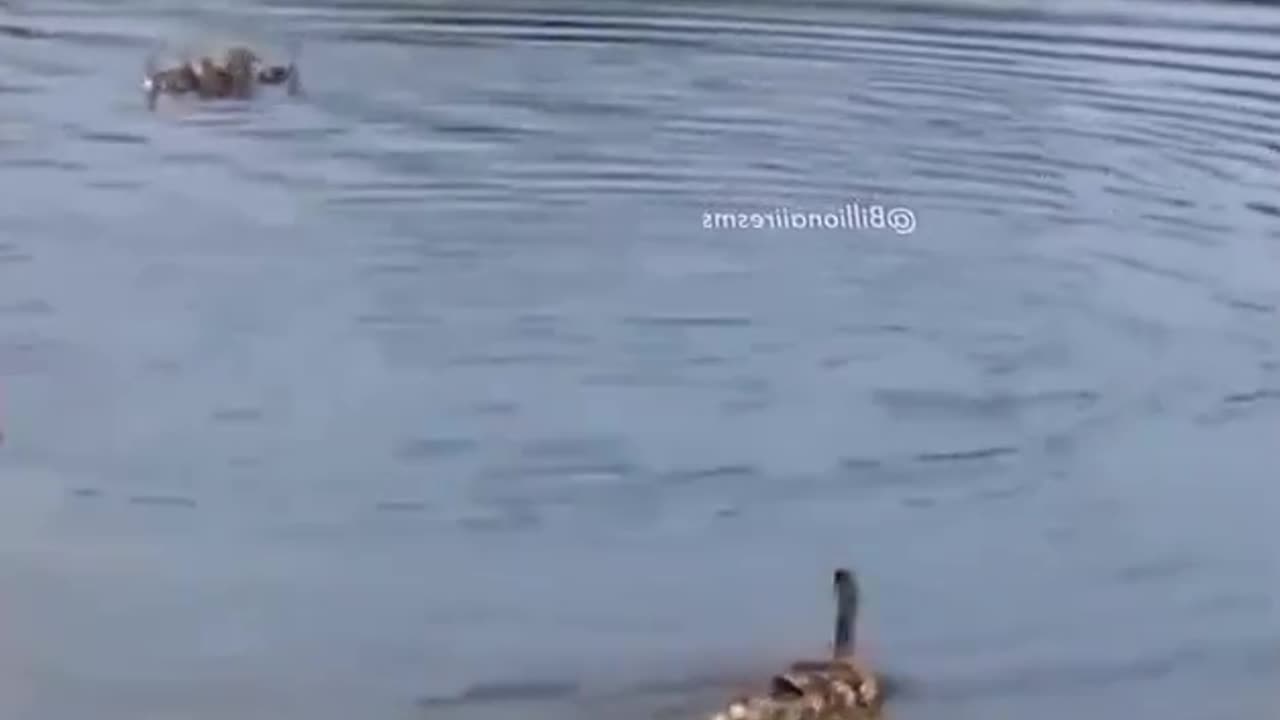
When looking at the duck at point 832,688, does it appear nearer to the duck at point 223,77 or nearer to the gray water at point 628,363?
the gray water at point 628,363

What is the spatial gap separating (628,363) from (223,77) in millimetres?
177

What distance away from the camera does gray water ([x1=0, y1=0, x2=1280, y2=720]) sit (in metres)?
0.65

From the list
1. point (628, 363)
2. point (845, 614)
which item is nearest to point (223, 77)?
point (628, 363)

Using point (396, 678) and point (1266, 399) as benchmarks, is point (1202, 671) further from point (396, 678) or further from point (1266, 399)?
point (396, 678)

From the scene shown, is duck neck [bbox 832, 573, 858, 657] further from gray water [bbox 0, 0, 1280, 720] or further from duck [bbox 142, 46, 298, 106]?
duck [bbox 142, 46, 298, 106]

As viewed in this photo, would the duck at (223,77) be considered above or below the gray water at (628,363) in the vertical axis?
above

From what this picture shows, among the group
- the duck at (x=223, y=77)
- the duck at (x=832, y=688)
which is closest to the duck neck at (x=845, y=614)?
the duck at (x=832, y=688)

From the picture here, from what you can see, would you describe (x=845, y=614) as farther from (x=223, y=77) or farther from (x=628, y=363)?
(x=223, y=77)

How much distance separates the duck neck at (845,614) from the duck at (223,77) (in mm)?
262

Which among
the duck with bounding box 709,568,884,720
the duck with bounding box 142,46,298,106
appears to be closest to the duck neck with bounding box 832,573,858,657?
the duck with bounding box 709,568,884,720

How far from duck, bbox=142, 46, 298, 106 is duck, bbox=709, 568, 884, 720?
27 centimetres

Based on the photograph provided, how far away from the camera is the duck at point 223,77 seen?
0.67 metres

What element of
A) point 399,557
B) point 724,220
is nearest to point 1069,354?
point 724,220

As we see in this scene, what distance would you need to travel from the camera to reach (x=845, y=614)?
664 millimetres
